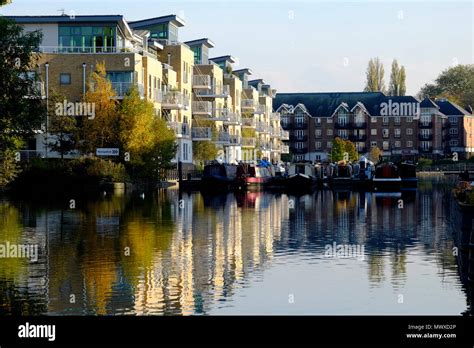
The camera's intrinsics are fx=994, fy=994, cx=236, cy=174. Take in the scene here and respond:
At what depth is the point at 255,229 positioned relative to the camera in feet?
121

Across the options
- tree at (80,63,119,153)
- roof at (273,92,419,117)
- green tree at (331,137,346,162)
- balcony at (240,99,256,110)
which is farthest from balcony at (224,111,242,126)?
roof at (273,92,419,117)

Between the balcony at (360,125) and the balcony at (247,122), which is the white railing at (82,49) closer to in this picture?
the balcony at (247,122)

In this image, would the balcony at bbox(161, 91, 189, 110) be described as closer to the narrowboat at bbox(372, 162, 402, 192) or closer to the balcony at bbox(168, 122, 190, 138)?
the balcony at bbox(168, 122, 190, 138)

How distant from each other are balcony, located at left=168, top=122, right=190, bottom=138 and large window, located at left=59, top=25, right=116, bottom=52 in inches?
466

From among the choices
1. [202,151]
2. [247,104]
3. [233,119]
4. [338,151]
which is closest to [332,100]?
[338,151]

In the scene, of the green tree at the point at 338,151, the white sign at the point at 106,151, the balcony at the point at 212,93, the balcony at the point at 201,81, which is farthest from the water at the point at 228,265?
the green tree at the point at 338,151

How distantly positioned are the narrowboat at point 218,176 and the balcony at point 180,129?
6.42 m

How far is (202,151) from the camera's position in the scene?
100375 mm

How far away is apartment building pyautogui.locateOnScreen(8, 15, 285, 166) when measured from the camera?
77.1 m

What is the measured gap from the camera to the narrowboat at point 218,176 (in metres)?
78.9

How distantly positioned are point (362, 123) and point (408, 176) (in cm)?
9461
